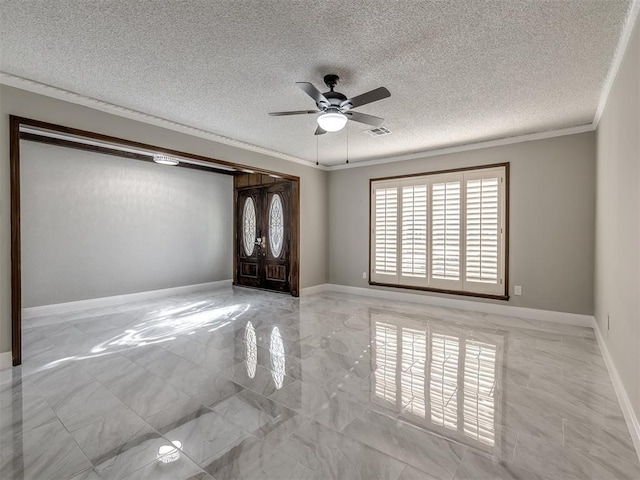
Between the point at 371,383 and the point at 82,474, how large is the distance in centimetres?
197

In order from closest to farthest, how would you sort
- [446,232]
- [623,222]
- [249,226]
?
[623,222], [446,232], [249,226]

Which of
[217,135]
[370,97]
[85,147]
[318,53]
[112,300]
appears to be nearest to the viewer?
[318,53]

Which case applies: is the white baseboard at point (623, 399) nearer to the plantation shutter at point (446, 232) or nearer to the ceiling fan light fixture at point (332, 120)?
the plantation shutter at point (446, 232)

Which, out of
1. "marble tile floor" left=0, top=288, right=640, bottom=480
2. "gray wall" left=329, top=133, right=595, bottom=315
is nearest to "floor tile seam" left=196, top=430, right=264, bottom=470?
"marble tile floor" left=0, top=288, right=640, bottom=480

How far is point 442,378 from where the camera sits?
9.30ft

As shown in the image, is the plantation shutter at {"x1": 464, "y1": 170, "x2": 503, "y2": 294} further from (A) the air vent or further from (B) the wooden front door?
(B) the wooden front door

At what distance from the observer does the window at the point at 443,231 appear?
500 centimetres

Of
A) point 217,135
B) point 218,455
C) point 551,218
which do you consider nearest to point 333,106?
point 217,135

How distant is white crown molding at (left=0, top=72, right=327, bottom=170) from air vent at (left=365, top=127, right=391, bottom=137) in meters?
1.92

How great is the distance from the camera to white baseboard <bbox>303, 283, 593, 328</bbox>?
14.6ft

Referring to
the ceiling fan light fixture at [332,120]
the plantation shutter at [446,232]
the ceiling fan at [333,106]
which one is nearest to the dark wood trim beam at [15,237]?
the ceiling fan at [333,106]

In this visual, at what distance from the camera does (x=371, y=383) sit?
107 inches

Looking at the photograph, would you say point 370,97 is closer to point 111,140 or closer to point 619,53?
point 619,53

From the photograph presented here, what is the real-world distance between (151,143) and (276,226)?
3107 millimetres
